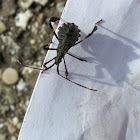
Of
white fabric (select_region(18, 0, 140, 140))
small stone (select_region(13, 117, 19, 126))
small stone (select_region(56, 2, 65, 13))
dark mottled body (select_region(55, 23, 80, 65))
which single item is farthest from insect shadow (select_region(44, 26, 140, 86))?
small stone (select_region(13, 117, 19, 126))

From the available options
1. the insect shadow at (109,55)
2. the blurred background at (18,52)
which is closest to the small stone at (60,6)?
the blurred background at (18,52)

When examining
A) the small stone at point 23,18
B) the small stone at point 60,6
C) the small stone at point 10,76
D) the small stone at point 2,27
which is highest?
the small stone at point 60,6

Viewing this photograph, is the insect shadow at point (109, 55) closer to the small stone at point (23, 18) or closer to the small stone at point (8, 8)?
the small stone at point (23, 18)

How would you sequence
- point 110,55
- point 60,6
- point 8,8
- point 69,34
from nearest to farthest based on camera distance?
1. point 69,34
2. point 110,55
3. point 60,6
4. point 8,8

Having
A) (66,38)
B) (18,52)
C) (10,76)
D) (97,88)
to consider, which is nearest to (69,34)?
(66,38)

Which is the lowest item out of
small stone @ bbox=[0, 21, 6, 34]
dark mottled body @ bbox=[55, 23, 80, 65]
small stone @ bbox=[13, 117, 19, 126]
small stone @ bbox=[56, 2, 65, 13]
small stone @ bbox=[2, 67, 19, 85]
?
small stone @ bbox=[13, 117, 19, 126]

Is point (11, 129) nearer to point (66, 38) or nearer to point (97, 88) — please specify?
point (97, 88)

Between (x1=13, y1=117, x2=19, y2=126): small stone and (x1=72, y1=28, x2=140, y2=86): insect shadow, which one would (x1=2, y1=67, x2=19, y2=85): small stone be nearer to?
(x1=13, y1=117, x2=19, y2=126): small stone

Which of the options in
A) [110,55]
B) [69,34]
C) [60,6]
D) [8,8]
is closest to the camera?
[69,34]
